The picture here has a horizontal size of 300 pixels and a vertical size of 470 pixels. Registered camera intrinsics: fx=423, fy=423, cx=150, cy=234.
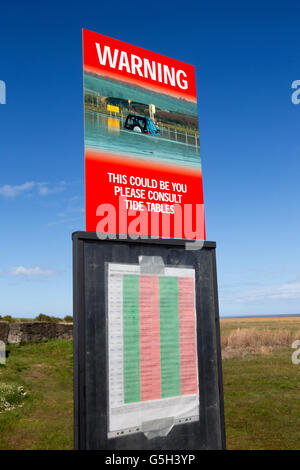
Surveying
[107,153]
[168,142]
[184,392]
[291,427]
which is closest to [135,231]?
[107,153]

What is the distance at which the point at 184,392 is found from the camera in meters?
4.74

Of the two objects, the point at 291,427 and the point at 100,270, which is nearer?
the point at 100,270

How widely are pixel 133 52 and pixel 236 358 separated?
14.2 metres

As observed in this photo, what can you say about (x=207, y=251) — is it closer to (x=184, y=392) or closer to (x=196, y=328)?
(x=196, y=328)

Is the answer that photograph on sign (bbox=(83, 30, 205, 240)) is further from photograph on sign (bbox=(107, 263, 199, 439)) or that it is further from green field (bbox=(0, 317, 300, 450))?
green field (bbox=(0, 317, 300, 450))

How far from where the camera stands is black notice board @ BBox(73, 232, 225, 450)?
4.07 metres

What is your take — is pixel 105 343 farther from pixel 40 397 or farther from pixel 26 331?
pixel 26 331

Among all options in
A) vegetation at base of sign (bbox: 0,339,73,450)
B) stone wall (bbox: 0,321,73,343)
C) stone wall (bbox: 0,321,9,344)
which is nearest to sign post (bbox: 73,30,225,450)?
vegetation at base of sign (bbox: 0,339,73,450)

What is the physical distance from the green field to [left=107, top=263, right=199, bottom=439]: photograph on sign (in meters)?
3.78

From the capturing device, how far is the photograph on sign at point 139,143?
227 inches

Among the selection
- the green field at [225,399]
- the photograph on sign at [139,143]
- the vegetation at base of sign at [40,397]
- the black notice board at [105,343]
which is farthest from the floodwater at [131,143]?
the vegetation at base of sign at [40,397]

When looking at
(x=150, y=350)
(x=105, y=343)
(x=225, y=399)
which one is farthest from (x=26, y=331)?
(x=105, y=343)

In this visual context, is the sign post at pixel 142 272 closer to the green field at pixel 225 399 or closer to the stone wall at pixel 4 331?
the green field at pixel 225 399

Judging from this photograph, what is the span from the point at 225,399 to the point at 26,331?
12.0 m
